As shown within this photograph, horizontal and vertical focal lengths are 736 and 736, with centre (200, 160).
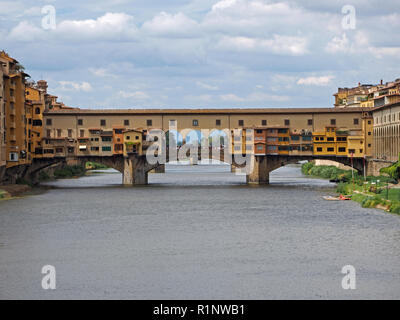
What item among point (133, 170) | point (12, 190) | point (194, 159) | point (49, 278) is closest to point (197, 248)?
point (49, 278)

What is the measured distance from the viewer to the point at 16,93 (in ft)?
216

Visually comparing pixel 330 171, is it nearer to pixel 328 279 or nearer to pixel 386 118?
pixel 386 118

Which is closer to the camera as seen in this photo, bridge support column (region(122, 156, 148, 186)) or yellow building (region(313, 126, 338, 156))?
bridge support column (region(122, 156, 148, 186))

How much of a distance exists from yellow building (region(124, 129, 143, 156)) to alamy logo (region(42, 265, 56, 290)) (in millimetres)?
44160

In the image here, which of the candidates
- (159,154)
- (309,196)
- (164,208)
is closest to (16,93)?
(159,154)

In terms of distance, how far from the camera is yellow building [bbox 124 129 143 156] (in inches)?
A: 2901

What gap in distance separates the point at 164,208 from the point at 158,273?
2291cm

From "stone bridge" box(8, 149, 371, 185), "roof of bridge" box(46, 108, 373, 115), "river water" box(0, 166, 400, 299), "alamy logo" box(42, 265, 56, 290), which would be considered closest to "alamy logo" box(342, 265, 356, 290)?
"river water" box(0, 166, 400, 299)

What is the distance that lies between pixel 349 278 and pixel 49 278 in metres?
11.2

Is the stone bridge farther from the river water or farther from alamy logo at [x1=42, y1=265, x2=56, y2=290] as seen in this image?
alamy logo at [x1=42, y1=265, x2=56, y2=290]

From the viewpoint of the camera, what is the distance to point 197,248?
34344 millimetres

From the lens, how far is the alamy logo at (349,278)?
2638cm

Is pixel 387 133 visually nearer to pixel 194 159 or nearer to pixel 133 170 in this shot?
pixel 194 159

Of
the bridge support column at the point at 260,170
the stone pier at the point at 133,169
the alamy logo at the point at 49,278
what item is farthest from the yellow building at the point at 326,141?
the alamy logo at the point at 49,278
